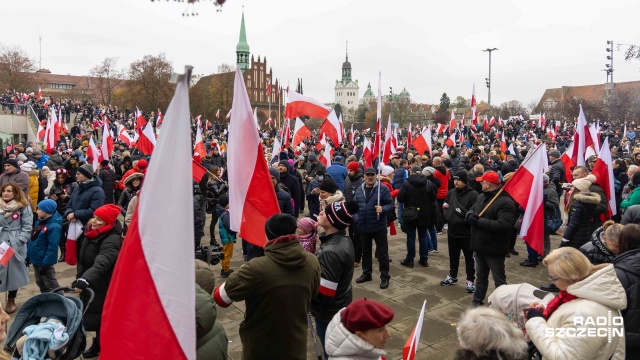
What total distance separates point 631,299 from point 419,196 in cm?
436

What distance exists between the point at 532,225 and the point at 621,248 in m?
1.78

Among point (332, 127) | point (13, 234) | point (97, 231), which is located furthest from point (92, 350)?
point (332, 127)

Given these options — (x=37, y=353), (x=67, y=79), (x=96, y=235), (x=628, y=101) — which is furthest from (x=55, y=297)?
(x=67, y=79)

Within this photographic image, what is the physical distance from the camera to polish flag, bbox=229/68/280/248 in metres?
3.82

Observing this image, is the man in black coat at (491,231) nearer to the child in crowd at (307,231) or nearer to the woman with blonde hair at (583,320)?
the child in crowd at (307,231)

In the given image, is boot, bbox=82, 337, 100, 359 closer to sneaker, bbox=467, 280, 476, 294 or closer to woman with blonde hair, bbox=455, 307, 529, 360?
woman with blonde hair, bbox=455, 307, 529, 360

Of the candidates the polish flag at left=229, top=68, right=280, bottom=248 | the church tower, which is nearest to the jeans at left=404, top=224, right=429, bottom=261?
the polish flag at left=229, top=68, right=280, bottom=248

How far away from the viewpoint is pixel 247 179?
12.6ft

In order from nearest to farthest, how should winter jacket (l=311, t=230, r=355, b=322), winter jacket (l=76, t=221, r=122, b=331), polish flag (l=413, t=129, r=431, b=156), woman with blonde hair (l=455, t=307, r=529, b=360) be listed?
woman with blonde hair (l=455, t=307, r=529, b=360) → winter jacket (l=311, t=230, r=355, b=322) → winter jacket (l=76, t=221, r=122, b=331) → polish flag (l=413, t=129, r=431, b=156)

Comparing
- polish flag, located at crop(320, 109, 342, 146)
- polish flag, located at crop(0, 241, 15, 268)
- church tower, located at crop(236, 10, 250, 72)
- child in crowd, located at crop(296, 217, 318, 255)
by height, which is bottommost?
polish flag, located at crop(0, 241, 15, 268)

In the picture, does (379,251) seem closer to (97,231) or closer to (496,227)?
(496,227)

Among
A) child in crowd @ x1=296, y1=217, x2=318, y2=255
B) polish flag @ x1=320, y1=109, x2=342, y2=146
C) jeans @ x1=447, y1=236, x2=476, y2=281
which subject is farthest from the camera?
polish flag @ x1=320, y1=109, x2=342, y2=146

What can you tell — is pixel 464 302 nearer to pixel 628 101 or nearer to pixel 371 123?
pixel 628 101

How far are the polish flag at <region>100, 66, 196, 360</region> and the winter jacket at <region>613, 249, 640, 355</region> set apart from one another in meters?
2.66
